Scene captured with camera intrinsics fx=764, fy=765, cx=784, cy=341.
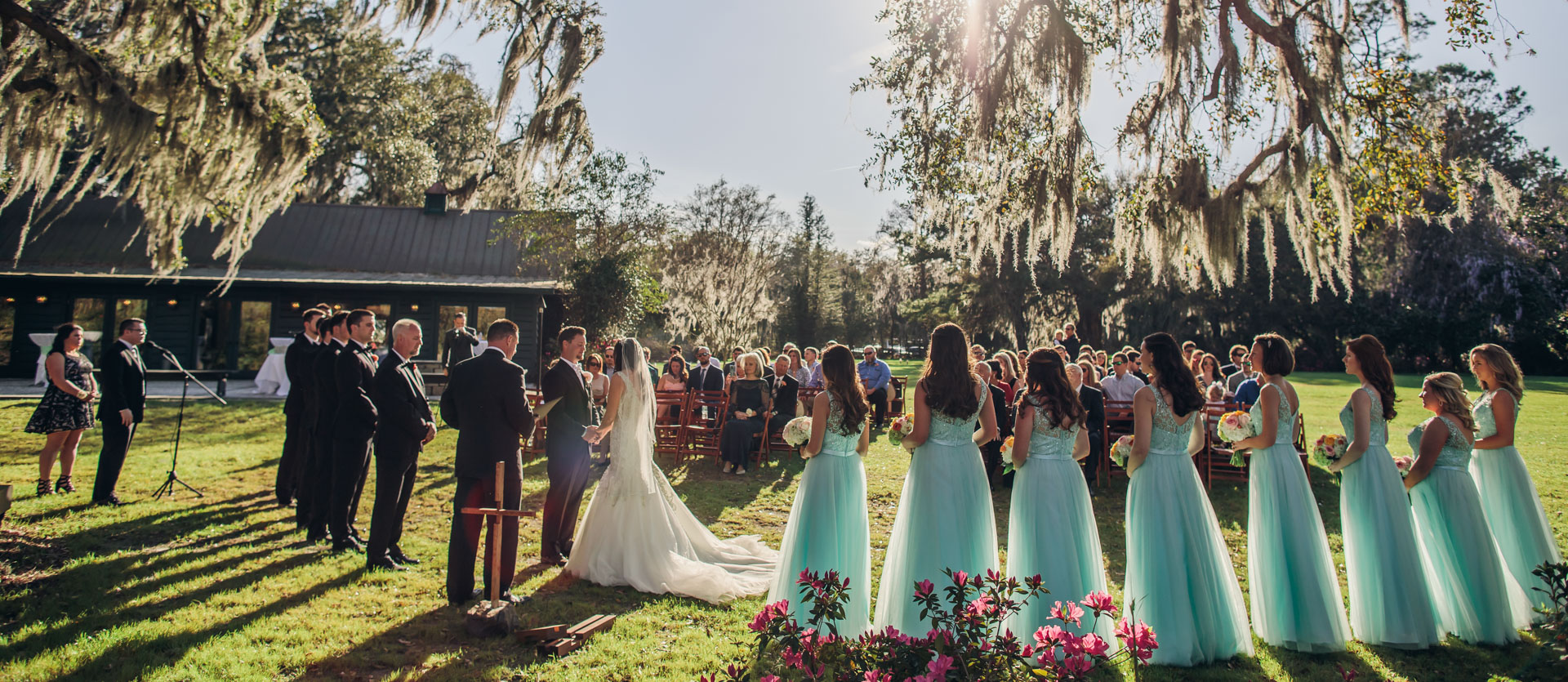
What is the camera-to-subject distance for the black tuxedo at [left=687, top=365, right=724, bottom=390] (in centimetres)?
1155

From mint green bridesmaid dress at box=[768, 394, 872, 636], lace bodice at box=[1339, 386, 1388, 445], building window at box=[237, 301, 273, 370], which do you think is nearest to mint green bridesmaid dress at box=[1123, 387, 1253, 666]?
lace bodice at box=[1339, 386, 1388, 445]

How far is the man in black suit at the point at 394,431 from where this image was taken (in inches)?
202

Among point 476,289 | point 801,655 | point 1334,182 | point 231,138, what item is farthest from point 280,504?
point 476,289

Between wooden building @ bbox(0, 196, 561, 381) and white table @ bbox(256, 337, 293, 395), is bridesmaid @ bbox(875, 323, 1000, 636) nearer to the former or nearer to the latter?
white table @ bbox(256, 337, 293, 395)

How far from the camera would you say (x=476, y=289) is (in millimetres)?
19906

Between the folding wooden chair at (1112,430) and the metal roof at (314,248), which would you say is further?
the metal roof at (314,248)

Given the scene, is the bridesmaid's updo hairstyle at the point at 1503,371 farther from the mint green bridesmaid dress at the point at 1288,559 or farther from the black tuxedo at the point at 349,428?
the black tuxedo at the point at 349,428

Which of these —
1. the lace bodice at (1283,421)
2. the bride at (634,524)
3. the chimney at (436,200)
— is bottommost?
the bride at (634,524)

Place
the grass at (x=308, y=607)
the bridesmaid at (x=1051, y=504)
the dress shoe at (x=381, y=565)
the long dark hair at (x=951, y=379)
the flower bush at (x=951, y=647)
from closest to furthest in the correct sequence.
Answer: the flower bush at (x=951, y=647) → the grass at (x=308, y=607) → the bridesmaid at (x=1051, y=504) → the long dark hair at (x=951, y=379) → the dress shoe at (x=381, y=565)

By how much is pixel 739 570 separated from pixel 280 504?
470 centimetres

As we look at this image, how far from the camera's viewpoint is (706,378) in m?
11.6

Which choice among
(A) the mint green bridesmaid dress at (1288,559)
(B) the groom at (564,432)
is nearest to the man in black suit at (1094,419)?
(A) the mint green bridesmaid dress at (1288,559)

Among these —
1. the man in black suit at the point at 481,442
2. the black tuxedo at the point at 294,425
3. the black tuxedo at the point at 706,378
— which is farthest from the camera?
the black tuxedo at the point at 706,378

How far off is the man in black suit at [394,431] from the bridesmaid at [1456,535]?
614 centimetres
